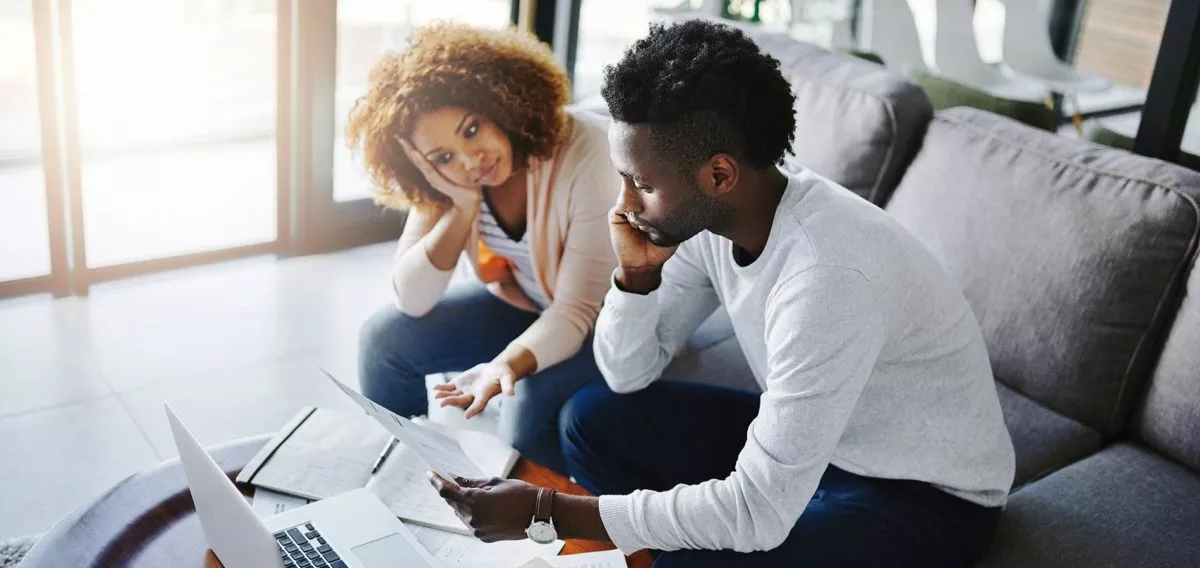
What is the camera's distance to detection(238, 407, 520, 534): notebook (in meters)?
1.43

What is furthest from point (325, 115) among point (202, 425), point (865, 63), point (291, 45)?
point (865, 63)

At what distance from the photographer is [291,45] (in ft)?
9.35

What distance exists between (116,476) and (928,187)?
1583mm

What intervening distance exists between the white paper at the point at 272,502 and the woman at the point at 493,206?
27 cm

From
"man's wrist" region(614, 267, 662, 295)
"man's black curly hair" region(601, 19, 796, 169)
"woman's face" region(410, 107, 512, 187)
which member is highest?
"man's black curly hair" region(601, 19, 796, 169)

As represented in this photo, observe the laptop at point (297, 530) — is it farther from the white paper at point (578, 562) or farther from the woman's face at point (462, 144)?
the woman's face at point (462, 144)

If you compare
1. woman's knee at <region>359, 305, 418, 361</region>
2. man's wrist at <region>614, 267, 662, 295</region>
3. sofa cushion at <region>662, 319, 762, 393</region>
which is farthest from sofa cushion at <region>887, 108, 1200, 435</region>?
woman's knee at <region>359, 305, 418, 361</region>

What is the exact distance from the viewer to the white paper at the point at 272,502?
4.57 feet

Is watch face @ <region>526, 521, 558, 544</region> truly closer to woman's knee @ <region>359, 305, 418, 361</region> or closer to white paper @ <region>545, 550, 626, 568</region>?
white paper @ <region>545, 550, 626, 568</region>

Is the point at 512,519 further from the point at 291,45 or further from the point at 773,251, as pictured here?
the point at 291,45

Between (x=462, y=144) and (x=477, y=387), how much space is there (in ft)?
1.27

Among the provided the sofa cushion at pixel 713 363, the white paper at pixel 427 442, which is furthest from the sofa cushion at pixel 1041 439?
the white paper at pixel 427 442

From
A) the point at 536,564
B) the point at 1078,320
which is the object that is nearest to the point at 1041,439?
the point at 1078,320

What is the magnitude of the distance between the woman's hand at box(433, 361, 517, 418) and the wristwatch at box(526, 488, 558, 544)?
0.32 m
